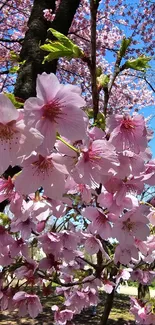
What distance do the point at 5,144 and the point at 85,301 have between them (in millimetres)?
2064

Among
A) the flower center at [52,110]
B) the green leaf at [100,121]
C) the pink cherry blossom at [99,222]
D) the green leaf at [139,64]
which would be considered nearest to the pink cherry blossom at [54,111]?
the flower center at [52,110]

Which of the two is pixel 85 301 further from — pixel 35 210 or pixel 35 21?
pixel 35 21

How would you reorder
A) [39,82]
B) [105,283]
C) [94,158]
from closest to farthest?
[39,82] → [94,158] → [105,283]

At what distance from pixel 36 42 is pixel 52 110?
137 inches

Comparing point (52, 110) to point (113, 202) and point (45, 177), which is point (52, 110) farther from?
point (113, 202)

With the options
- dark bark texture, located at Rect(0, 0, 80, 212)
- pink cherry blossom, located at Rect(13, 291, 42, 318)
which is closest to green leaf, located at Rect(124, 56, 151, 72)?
pink cherry blossom, located at Rect(13, 291, 42, 318)

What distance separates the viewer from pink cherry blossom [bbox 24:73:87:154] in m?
0.83

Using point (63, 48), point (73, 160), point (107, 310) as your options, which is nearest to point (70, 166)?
point (73, 160)

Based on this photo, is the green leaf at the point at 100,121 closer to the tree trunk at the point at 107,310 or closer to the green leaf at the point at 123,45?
the green leaf at the point at 123,45

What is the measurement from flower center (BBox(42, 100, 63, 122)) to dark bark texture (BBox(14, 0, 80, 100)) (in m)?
2.82

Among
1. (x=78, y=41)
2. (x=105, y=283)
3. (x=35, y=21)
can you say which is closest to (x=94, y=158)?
(x=105, y=283)

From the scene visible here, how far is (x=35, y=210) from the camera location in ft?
4.03

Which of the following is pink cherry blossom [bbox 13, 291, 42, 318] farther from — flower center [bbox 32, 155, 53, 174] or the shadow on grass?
the shadow on grass

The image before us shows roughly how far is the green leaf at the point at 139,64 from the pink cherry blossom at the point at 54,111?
0.38m
